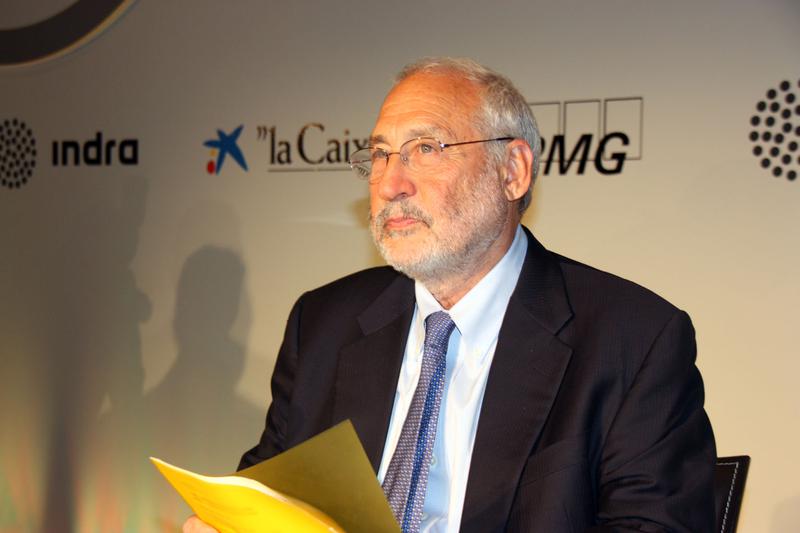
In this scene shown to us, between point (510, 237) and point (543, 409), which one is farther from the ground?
point (510, 237)

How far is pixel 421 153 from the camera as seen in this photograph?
7.35 feet

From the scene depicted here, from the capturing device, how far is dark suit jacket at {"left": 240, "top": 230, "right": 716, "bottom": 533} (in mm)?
1862

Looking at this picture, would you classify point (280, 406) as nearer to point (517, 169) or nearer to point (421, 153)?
point (421, 153)

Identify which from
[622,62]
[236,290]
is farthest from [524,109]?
[236,290]

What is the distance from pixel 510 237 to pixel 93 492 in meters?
3.89

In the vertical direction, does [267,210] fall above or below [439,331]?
above

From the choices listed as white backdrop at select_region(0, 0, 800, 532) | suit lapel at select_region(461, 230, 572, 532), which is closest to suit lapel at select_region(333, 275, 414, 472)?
suit lapel at select_region(461, 230, 572, 532)

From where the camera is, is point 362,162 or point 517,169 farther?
point 362,162

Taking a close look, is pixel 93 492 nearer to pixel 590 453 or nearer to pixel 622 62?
pixel 622 62

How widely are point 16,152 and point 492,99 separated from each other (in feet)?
13.5

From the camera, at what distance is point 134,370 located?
17.1 ft

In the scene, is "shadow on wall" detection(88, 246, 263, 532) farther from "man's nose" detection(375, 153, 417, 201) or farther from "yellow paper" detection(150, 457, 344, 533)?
"yellow paper" detection(150, 457, 344, 533)

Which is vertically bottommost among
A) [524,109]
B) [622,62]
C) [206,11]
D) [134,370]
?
[134,370]

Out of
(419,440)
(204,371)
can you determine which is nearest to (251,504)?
(419,440)
